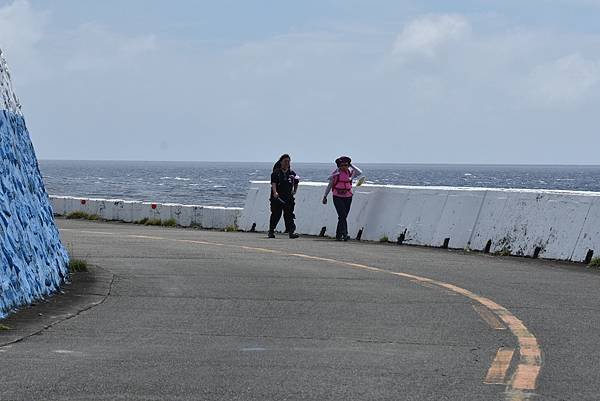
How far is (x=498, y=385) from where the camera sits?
7.47m

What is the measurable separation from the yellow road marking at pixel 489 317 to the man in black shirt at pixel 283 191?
536 inches

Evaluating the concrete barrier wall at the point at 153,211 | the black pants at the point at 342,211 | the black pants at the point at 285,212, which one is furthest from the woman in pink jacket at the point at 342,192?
the concrete barrier wall at the point at 153,211

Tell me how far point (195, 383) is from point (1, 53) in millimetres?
6765

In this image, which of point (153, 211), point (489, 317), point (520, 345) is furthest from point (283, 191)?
point (520, 345)

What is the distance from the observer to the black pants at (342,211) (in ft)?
77.6

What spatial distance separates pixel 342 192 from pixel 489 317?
13242 mm

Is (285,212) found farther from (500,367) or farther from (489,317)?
(500,367)

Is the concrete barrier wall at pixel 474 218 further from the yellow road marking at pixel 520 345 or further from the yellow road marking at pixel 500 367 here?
the yellow road marking at pixel 500 367

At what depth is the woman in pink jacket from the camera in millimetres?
23703

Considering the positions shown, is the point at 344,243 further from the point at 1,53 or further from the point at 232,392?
the point at 232,392

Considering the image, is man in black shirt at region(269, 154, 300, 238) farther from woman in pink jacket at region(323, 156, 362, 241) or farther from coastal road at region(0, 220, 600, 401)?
coastal road at region(0, 220, 600, 401)

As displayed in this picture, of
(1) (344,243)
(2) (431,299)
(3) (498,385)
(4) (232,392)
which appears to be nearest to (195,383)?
(4) (232,392)

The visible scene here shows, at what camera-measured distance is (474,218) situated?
20734 millimetres

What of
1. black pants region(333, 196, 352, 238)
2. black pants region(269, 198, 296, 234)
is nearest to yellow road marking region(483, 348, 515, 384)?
black pants region(333, 196, 352, 238)
